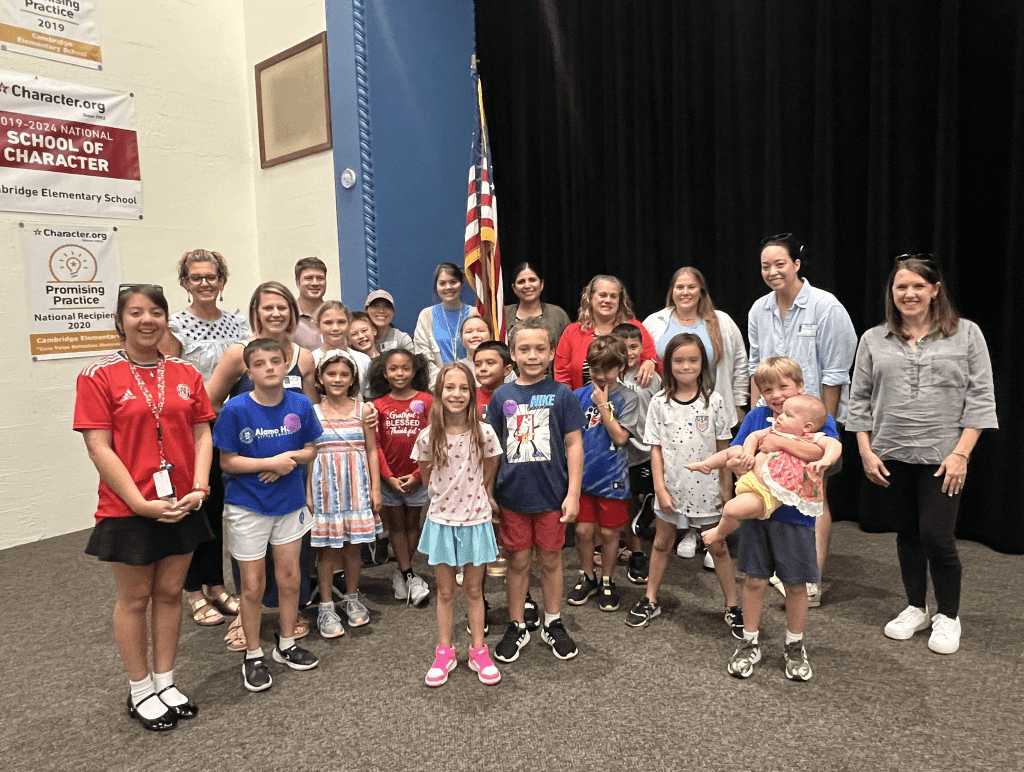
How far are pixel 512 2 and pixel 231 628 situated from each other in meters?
4.50

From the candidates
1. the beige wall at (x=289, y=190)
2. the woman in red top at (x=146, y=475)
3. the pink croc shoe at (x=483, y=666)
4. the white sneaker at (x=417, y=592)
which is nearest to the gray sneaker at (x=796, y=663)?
the pink croc shoe at (x=483, y=666)

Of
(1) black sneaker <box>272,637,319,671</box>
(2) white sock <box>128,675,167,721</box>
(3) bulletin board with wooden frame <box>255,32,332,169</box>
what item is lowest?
(1) black sneaker <box>272,637,319,671</box>

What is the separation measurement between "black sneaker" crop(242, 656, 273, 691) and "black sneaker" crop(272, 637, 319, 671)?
0.11m

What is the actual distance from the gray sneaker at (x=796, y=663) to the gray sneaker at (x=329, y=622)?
5.45 feet

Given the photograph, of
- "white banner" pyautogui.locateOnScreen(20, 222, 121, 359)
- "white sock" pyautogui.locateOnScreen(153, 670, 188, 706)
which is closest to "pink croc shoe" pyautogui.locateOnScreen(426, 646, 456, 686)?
"white sock" pyautogui.locateOnScreen(153, 670, 188, 706)

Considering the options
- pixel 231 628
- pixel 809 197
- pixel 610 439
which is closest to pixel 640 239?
pixel 809 197

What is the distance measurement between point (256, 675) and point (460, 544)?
0.83 metres

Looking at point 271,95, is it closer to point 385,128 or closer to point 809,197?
point 385,128

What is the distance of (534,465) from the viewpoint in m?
2.41

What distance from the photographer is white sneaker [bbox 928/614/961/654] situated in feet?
7.86

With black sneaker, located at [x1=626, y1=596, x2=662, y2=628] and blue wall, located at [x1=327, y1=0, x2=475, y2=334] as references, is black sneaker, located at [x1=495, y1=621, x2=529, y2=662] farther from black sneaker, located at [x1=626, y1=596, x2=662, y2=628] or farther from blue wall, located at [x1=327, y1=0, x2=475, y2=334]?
blue wall, located at [x1=327, y1=0, x2=475, y2=334]

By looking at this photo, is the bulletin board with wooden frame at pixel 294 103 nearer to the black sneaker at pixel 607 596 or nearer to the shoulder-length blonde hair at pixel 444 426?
the shoulder-length blonde hair at pixel 444 426

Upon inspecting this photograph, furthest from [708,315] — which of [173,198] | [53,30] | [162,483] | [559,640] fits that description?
[53,30]

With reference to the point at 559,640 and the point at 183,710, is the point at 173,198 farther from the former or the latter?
the point at 559,640
